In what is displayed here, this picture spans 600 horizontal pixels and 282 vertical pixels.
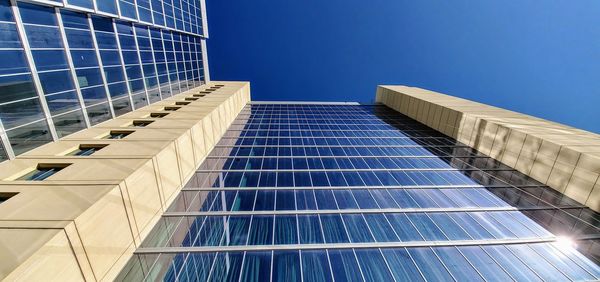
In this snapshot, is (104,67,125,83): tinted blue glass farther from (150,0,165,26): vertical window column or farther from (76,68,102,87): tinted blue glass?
(150,0,165,26): vertical window column

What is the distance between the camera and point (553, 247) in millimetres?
11461

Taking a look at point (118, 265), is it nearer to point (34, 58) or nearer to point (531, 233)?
point (34, 58)

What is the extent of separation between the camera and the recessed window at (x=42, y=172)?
10.3m

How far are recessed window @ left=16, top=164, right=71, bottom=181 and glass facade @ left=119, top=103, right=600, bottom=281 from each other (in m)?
4.82

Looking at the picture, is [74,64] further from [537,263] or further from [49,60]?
[537,263]

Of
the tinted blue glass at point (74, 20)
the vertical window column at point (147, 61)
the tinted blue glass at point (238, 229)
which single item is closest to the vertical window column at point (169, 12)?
the vertical window column at point (147, 61)

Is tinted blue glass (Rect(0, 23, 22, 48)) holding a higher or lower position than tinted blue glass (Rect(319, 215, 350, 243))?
higher

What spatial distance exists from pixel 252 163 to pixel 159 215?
8435 millimetres

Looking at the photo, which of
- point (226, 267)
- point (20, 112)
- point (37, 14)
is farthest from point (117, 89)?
point (226, 267)

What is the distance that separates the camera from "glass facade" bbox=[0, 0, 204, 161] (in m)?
11.5

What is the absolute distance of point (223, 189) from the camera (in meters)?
15.2

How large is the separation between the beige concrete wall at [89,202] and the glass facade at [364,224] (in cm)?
121

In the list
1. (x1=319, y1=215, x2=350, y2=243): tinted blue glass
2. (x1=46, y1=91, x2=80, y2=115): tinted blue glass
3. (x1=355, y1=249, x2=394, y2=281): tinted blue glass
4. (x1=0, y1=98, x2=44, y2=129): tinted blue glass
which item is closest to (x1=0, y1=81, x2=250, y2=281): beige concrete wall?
(x1=0, y1=98, x2=44, y2=129): tinted blue glass

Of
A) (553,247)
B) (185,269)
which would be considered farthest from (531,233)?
(185,269)
